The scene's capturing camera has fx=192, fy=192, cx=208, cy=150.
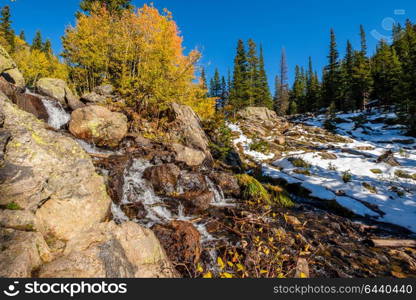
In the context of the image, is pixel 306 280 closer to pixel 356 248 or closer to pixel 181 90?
pixel 356 248

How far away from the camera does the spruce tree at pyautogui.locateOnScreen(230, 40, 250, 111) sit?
40.0 metres

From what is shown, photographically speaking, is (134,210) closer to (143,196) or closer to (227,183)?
(143,196)

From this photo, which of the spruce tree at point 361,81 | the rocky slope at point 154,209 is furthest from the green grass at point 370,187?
the spruce tree at point 361,81

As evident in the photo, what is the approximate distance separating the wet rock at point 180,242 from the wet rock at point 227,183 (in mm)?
4373

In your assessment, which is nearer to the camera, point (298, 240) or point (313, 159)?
point (298, 240)

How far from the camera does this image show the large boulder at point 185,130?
12320 mm

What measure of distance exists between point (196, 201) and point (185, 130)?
6.21m

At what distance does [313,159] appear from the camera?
15727mm

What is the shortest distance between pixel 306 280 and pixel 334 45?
64848mm

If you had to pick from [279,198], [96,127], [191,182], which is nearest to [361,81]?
[279,198]

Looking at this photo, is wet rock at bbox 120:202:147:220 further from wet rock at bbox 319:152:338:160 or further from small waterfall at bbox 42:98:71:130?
wet rock at bbox 319:152:338:160

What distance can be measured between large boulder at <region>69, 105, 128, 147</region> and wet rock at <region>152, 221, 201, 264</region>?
6.45m

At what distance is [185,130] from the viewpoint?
1256 centimetres

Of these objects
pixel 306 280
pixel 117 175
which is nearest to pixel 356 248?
pixel 306 280
